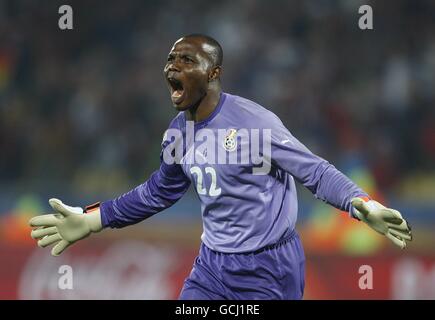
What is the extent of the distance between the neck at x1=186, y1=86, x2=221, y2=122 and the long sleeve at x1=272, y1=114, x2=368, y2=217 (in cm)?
36

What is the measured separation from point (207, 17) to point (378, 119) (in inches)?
97.7

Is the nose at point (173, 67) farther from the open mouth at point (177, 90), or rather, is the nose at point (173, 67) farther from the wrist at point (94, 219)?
the wrist at point (94, 219)

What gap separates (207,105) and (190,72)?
8.1 inches

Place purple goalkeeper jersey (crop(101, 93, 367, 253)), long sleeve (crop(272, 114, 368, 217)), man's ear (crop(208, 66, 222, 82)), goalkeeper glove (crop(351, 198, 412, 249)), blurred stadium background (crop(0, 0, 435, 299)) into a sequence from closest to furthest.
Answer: goalkeeper glove (crop(351, 198, 412, 249)) → long sleeve (crop(272, 114, 368, 217)) → purple goalkeeper jersey (crop(101, 93, 367, 253)) → man's ear (crop(208, 66, 222, 82)) → blurred stadium background (crop(0, 0, 435, 299))

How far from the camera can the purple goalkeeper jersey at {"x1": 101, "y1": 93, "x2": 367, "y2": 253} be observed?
4.42 metres

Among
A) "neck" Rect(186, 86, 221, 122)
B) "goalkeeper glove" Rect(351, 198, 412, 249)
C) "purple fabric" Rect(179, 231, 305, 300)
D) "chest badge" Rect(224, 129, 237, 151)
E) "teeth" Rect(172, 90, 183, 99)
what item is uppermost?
"teeth" Rect(172, 90, 183, 99)

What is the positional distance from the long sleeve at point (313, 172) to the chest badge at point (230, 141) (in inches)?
8.4

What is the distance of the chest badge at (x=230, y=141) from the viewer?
454 cm

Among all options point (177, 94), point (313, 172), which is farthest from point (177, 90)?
point (313, 172)

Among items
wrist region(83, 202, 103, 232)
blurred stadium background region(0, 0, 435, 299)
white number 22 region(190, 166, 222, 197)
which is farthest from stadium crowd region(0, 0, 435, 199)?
white number 22 region(190, 166, 222, 197)

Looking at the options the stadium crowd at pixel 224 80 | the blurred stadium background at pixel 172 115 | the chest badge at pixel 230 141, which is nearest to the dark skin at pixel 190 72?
the chest badge at pixel 230 141

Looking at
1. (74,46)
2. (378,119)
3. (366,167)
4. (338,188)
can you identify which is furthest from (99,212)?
(74,46)

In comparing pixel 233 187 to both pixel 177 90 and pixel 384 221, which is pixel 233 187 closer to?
pixel 177 90

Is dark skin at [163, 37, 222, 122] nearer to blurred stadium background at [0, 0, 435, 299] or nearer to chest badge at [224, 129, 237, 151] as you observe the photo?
chest badge at [224, 129, 237, 151]
